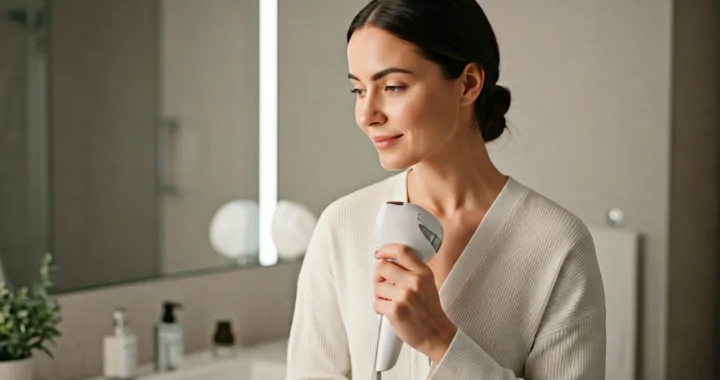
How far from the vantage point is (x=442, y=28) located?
972 mm

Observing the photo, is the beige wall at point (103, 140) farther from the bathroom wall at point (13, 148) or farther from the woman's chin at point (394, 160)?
the woman's chin at point (394, 160)

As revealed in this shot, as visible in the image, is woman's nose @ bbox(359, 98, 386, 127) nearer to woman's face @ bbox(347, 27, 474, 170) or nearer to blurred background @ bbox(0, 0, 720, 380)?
woman's face @ bbox(347, 27, 474, 170)

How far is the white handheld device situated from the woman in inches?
0.6

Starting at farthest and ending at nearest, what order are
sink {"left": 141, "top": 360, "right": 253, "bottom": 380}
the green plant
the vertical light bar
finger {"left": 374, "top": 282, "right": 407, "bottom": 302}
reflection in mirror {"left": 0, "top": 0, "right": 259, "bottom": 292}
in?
the vertical light bar → sink {"left": 141, "top": 360, "right": 253, "bottom": 380} → reflection in mirror {"left": 0, "top": 0, "right": 259, "bottom": 292} → the green plant → finger {"left": 374, "top": 282, "right": 407, "bottom": 302}

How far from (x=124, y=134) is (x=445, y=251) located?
833mm

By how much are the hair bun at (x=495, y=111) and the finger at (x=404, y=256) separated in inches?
8.3

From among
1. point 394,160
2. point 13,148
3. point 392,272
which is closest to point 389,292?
point 392,272

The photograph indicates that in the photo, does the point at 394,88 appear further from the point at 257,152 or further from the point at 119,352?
the point at 257,152

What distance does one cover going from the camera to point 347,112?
2152 millimetres

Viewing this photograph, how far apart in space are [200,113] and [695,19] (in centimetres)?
99

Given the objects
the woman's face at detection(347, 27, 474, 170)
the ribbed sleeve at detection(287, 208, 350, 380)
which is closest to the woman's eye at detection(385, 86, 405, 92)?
the woman's face at detection(347, 27, 474, 170)

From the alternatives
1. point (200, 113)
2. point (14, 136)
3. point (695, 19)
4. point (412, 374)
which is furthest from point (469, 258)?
point (695, 19)

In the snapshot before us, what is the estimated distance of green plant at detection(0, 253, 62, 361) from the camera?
1417 millimetres

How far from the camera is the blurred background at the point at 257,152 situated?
5.29 ft
